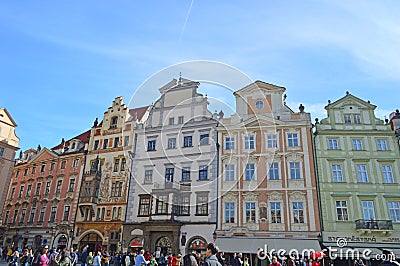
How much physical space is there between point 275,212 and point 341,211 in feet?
14.2

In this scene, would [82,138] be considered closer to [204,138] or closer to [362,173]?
[204,138]

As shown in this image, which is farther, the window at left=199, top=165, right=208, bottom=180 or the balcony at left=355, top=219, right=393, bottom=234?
the window at left=199, top=165, right=208, bottom=180

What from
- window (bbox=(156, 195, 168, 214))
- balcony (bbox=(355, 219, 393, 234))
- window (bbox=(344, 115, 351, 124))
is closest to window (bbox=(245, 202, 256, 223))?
window (bbox=(156, 195, 168, 214))

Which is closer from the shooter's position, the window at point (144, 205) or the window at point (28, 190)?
the window at point (144, 205)

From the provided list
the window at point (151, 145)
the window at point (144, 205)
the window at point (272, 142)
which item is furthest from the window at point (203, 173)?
the window at point (272, 142)

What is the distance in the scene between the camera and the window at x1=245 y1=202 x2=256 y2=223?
22016 mm

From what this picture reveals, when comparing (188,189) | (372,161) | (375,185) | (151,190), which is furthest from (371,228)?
(151,190)

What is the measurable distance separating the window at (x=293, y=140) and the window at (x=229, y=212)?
6211 mm

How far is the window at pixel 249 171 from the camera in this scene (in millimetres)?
23297

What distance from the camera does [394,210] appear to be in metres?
20.8

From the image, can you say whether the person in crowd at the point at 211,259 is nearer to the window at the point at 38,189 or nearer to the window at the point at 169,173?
the window at the point at 169,173

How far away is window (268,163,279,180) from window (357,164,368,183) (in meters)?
5.56

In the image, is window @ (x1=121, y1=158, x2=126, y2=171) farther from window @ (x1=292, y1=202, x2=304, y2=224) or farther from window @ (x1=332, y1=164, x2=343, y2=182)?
window @ (x1=332, y1=164, x2=343, y2=182)

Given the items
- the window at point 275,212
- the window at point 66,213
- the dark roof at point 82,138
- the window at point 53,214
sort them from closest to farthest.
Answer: the window at point 275,212 < the window at point 66,213 < the window at point 53,214 < the dark roof at point 82,138
